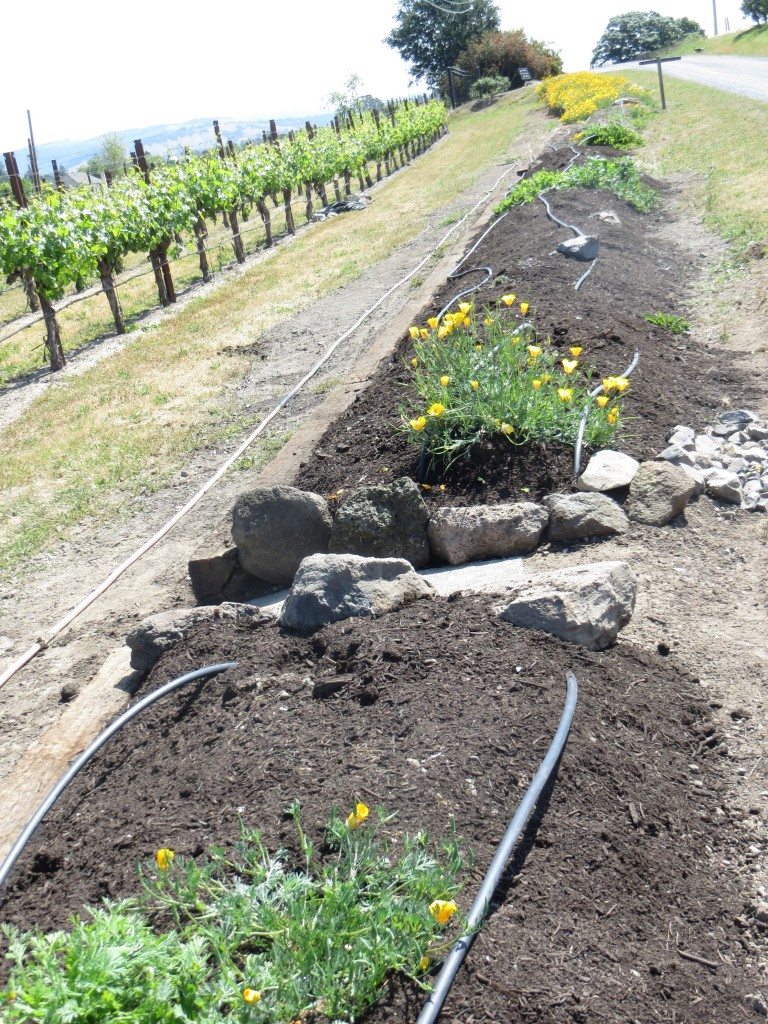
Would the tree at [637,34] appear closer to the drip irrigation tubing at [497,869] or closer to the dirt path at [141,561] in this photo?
the dirt path at [141,561]

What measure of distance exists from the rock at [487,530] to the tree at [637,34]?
10543 cm

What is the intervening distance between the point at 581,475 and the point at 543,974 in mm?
3254

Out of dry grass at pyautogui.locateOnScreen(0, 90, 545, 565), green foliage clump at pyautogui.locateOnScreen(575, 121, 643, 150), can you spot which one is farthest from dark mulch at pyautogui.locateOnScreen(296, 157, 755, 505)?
green foliage clump at pyautogui.locateOnScreen(575, 121, 643, 150)

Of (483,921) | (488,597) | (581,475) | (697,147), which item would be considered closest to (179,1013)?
(483,921)

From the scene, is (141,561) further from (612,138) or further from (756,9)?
(756,9)

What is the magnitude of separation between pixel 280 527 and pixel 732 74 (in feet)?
138

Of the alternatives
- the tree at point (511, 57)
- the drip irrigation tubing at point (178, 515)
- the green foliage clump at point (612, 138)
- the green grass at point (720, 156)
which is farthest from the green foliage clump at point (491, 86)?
the drip irrigation tubing at point (178, 515)

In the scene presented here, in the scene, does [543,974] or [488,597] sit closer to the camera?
[543,974]

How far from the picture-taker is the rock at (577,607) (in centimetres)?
378

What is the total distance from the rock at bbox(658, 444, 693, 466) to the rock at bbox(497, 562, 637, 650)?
167 centimetres

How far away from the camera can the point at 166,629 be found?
14.6 ft

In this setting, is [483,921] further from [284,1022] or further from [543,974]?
[284,1022]

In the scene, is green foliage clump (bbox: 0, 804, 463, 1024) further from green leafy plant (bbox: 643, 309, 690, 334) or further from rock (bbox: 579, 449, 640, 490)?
green leafy plant (bbox: 643, 309, 690, 334)

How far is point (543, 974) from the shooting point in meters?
2.37
